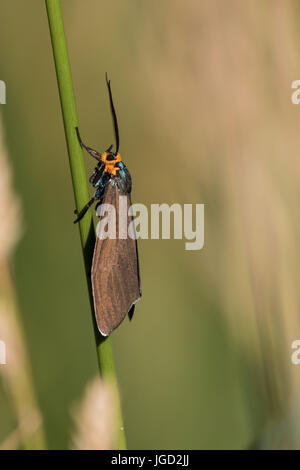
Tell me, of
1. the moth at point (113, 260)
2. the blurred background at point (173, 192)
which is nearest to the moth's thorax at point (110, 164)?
the moth at point (113, 260)

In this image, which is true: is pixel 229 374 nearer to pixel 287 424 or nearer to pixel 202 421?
pixel 202 421

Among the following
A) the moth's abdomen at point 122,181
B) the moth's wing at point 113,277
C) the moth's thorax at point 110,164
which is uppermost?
the moth's thorax at point 110,164

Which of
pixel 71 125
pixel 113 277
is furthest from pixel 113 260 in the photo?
pixel 71 125

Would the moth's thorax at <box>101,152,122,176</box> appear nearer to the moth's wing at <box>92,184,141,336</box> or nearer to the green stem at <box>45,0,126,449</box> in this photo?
the moth's wing at <box>92,184,141,336</box>

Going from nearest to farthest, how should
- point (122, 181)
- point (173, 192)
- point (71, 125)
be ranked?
point (71, 125) → point (122, 181) → point (173, 192)

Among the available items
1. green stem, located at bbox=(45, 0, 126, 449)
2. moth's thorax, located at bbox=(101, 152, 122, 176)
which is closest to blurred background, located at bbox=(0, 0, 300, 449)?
moth's thorax, located at bbox=(101, 152, 122, 176)

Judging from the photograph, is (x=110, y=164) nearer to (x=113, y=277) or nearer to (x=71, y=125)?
(x=113, y=277)

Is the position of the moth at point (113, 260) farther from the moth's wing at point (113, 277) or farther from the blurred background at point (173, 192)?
the blurred background at point (173, 192)
